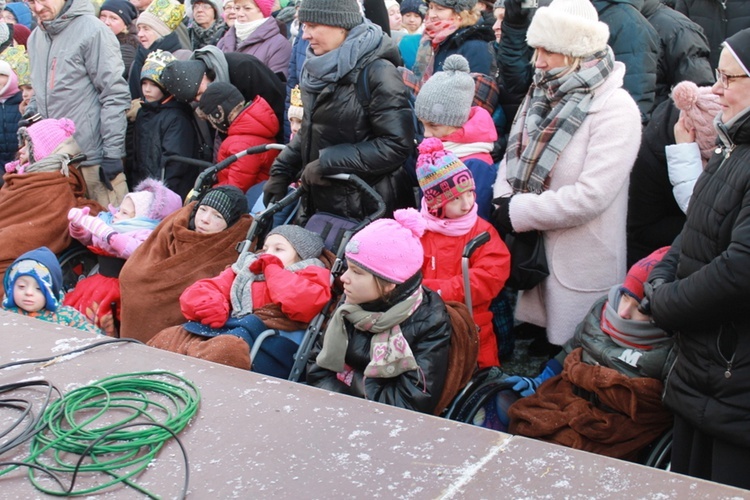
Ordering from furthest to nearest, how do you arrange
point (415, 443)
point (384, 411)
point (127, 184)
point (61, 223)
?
point (127, 184) → point (61, 223) → point (384, 411) → point (415, 443)

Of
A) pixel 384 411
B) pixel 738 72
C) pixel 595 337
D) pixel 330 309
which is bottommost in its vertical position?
pixel 330 309

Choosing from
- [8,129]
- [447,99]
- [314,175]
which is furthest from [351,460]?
[8,129]

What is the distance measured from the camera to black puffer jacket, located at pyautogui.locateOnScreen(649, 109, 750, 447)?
2971mm

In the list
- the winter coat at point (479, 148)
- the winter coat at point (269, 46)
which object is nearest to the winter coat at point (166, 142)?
the winter coat at point (269, 46)

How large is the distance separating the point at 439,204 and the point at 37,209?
3.21 meters

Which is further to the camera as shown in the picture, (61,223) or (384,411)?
(61,223)

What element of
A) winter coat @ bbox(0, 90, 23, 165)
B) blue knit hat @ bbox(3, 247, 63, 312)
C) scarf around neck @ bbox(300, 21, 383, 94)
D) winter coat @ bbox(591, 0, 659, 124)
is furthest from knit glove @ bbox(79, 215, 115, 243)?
winter coat @ bbox(591, 0, 659, 124)

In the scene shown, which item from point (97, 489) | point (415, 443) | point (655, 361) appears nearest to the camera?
point (97, 489)

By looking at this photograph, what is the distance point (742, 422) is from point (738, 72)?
1211 mm

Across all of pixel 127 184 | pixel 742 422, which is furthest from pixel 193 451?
pixel 127 184

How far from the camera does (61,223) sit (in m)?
6.11

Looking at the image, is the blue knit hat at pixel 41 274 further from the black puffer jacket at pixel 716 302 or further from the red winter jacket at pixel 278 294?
the black puffer jacket at pixel 716 302

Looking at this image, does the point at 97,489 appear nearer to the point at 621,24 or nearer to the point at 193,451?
the point at 193,451

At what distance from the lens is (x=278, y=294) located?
4.32 metres
